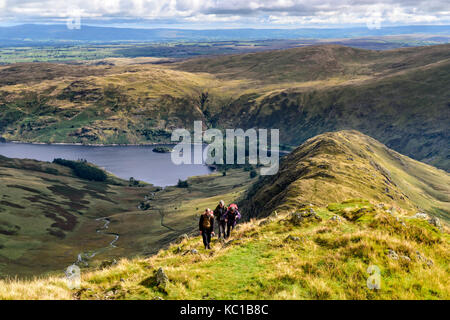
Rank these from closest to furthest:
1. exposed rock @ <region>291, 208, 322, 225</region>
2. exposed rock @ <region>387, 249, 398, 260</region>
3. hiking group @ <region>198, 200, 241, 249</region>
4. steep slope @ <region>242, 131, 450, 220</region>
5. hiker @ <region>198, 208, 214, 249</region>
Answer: exposed rock @ <region>387, 249, 398, 260</region>
hiker @ <region>198, 208, 214, 249</region>
hiking group @ <region>198, 200, 241, 249</region>
exposed rock @ <region>291, 208, 322, 225</region>
steep slope @ <region>242, 131, 450, 220</region>

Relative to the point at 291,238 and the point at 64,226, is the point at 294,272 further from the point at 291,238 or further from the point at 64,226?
the point at 64,226

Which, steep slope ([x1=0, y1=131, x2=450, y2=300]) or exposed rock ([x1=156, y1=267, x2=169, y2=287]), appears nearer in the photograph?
steep slope ([x1=0, y1=131, x2=450, y2=300])

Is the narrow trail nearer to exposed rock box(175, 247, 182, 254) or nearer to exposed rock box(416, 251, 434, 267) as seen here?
exposed rock box(175, 247, 182, 254)

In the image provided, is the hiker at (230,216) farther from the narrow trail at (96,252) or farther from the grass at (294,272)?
the narrow trail at (96,252)

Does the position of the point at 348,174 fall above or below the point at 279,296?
below

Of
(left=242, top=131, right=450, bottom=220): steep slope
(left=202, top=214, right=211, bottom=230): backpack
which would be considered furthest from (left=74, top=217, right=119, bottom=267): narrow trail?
(left=202, top=214, right=211, bottom=230): backpack

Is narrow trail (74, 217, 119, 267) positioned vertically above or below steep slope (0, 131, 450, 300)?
below

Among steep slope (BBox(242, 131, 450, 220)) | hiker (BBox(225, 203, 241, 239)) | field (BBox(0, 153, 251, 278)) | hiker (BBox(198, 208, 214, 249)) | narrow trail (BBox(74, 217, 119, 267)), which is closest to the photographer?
hiker (BBox(198, 208, 214, 249))

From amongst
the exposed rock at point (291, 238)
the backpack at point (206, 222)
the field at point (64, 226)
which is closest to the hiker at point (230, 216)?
the backpack at point (206, 222)

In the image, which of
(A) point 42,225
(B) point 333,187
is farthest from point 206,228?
(A) point 42,225
